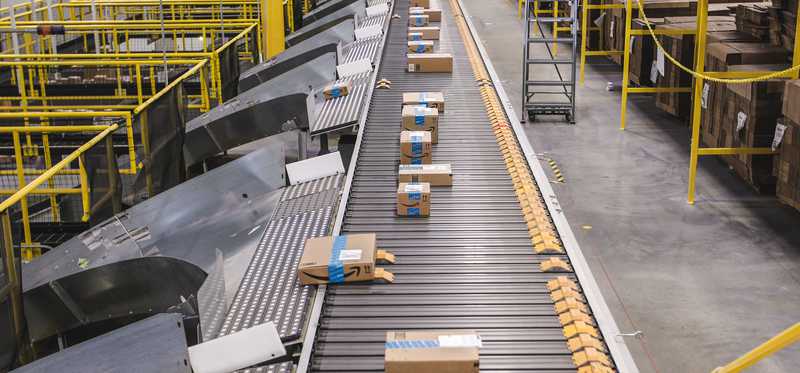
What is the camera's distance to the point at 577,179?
379 inches

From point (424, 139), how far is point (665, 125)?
802 cm

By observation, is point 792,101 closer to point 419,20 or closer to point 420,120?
point 420,120

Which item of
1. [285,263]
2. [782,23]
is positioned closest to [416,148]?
[285,263]

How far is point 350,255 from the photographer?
143 inches

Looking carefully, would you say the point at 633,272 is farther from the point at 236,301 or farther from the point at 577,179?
the point at 236,301

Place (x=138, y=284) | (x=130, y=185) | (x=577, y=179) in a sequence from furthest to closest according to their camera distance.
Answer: (x=577, y=179) < (x=130, y=185) < (x=138, y=284)

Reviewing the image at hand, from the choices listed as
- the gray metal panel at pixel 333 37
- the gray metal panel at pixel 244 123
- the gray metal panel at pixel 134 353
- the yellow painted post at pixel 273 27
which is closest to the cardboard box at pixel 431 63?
the gray metal panel at pixel 244 123

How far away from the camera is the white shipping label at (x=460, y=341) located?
2.98 m

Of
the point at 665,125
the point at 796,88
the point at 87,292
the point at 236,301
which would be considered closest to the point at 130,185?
the point at 87,292

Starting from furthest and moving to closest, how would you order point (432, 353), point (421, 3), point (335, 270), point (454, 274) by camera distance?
point (421, 3) → point (454, 274) → point (335, 270) → point (432, 353)

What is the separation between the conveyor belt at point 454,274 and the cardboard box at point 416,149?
14 cm

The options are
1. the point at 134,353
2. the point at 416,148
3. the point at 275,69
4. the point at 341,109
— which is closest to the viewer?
the point at 134,353

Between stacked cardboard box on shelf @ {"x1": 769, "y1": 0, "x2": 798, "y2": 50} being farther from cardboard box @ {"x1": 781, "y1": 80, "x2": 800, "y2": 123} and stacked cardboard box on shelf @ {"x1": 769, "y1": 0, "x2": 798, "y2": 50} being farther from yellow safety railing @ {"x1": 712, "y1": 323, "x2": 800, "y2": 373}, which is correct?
yellow safety railing @ {"x1": 712, "y1": 323, "x2": 800, "y2": 373}

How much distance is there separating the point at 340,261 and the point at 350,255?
7 cm
